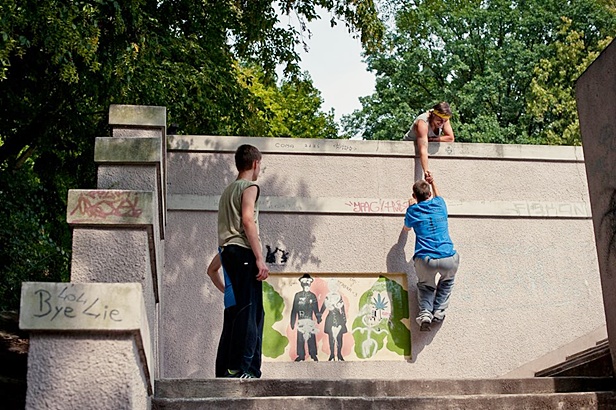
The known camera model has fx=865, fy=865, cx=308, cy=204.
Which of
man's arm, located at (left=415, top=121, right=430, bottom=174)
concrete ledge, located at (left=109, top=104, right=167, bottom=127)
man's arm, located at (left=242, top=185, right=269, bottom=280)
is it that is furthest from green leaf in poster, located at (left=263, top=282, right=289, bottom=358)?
man's arm, located at (left=242, top=185, right=269, bottom=280)

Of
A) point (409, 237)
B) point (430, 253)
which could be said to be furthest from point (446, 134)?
point (430, 253)

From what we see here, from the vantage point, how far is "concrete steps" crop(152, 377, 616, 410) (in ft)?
15.9

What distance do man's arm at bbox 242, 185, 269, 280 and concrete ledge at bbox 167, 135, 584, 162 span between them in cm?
345

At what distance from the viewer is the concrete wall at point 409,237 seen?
9031mm

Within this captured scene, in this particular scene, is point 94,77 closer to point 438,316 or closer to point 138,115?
point 138,115

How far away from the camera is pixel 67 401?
373 centimetres

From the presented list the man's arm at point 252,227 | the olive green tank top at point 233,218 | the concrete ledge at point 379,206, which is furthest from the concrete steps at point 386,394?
the concrete ledge at point 379,206

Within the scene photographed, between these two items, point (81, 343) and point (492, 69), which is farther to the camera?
point (492, 69)

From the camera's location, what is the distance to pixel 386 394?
5.57 metres

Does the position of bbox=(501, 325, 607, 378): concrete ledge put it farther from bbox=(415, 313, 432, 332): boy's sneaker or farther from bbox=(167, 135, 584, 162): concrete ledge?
bbox=(167, 135, 584, 162): concrete ledge

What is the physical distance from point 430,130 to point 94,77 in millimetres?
3748

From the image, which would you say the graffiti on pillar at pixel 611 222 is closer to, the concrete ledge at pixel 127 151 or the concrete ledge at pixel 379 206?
the concrete ledge at pixel 127 151

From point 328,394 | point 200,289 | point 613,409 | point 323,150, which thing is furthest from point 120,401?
point 323,150

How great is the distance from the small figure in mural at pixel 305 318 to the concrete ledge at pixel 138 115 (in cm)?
275
